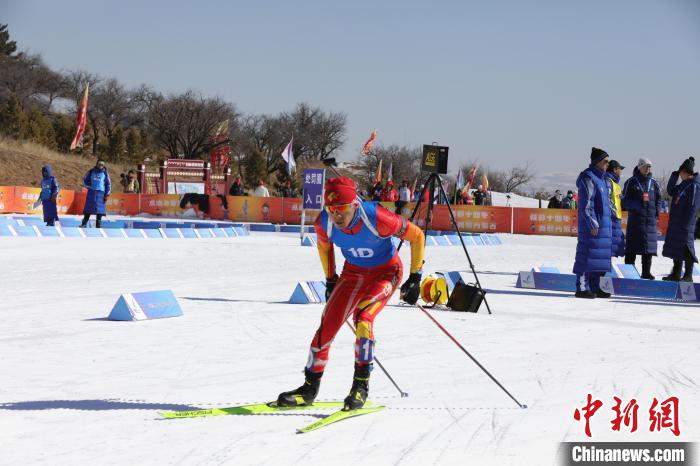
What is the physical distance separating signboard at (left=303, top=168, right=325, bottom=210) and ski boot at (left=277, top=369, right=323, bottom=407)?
684 inches

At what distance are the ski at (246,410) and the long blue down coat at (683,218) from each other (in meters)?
9.50

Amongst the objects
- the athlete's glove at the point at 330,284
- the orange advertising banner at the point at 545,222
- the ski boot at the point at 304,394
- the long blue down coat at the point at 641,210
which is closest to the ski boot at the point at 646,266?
the long blue down coat at the point at 641,210

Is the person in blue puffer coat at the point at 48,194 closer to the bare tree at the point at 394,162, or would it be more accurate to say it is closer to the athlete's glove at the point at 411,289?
the athlete's glove at the point at 411,289

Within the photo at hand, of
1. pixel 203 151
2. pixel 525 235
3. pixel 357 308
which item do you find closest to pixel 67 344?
pixel 357 308

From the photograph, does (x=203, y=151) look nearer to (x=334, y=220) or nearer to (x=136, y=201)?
(x=136, y=201)

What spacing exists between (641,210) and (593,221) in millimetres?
2795

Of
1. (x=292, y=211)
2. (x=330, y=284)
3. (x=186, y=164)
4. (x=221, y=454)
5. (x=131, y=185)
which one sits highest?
(x=186, y=164)

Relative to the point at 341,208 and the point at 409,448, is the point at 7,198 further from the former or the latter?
the point at 409,448

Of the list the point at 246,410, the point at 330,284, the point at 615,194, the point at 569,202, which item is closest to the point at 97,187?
the point at 615,194

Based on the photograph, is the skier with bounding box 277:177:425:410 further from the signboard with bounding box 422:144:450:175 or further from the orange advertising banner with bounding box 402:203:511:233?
the orange advertising banner with bounding box 402:203:511:233

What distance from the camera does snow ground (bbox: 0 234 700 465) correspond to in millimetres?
5125

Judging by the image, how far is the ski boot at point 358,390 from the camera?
5.90 meters

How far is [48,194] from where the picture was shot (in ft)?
82.2

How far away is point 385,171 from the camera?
295 feet
